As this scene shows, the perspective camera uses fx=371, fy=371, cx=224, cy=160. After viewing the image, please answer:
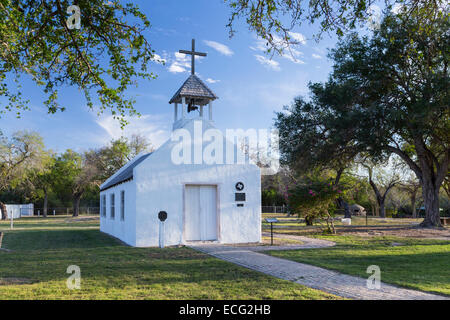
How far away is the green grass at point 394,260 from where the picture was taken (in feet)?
23.2

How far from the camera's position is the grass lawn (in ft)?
19.6

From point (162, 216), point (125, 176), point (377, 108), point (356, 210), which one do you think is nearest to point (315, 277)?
point (162, 216)

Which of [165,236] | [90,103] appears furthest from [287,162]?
[90,103]

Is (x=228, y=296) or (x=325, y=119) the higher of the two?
(x=325, y=119)

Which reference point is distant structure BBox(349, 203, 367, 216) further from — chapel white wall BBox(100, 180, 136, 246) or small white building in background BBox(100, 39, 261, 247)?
small white building in background BBox(100, 39, 261, 247)

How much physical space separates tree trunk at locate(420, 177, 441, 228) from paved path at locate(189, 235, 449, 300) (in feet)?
50.4

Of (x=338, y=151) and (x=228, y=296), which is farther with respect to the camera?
(x=338, y=151)

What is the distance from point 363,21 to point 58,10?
6.10 meters

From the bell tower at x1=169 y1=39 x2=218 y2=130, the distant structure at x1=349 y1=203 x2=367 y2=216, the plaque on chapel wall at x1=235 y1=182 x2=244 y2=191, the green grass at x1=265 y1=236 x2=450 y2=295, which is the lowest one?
the distant structure at x1=349 y1=203 x2=367 y2=216

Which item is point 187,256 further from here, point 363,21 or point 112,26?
point 363,21

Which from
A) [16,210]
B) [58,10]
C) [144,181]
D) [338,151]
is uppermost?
[58,10]

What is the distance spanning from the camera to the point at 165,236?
508 inches

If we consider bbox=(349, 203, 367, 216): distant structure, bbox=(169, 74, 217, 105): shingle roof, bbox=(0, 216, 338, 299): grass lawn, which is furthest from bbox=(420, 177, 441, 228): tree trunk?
bbox=(349, 203, 367, 216): distant structure
